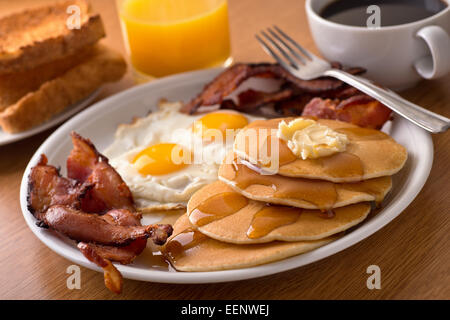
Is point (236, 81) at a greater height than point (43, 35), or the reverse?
point (43, 35)

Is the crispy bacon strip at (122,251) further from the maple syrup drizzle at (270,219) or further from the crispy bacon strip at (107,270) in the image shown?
the maple syrup drizzle at (270,219)

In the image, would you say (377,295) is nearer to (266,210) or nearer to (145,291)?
(266,210)

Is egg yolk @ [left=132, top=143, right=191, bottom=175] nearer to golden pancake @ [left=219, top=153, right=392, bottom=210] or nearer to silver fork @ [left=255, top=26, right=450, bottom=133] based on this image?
golden pancake @ [left=219, top=153, right=392, bottom=210]

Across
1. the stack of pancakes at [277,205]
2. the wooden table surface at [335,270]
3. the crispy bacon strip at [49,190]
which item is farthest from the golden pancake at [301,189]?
the crispy bacon strip at [49,190]

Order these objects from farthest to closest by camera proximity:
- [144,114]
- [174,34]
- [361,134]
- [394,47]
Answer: [174,34], [144,114], [394,47], [361,134]

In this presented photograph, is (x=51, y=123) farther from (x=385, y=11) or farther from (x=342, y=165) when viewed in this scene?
(x=385, y=11)

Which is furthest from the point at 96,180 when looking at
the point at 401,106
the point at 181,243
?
the point at 401,106

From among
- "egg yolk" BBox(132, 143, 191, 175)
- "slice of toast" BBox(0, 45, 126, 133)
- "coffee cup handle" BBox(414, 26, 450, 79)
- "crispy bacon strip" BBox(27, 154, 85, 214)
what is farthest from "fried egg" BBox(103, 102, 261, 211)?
"coffee cup handle" BBox(414, 26, 450, 79)
